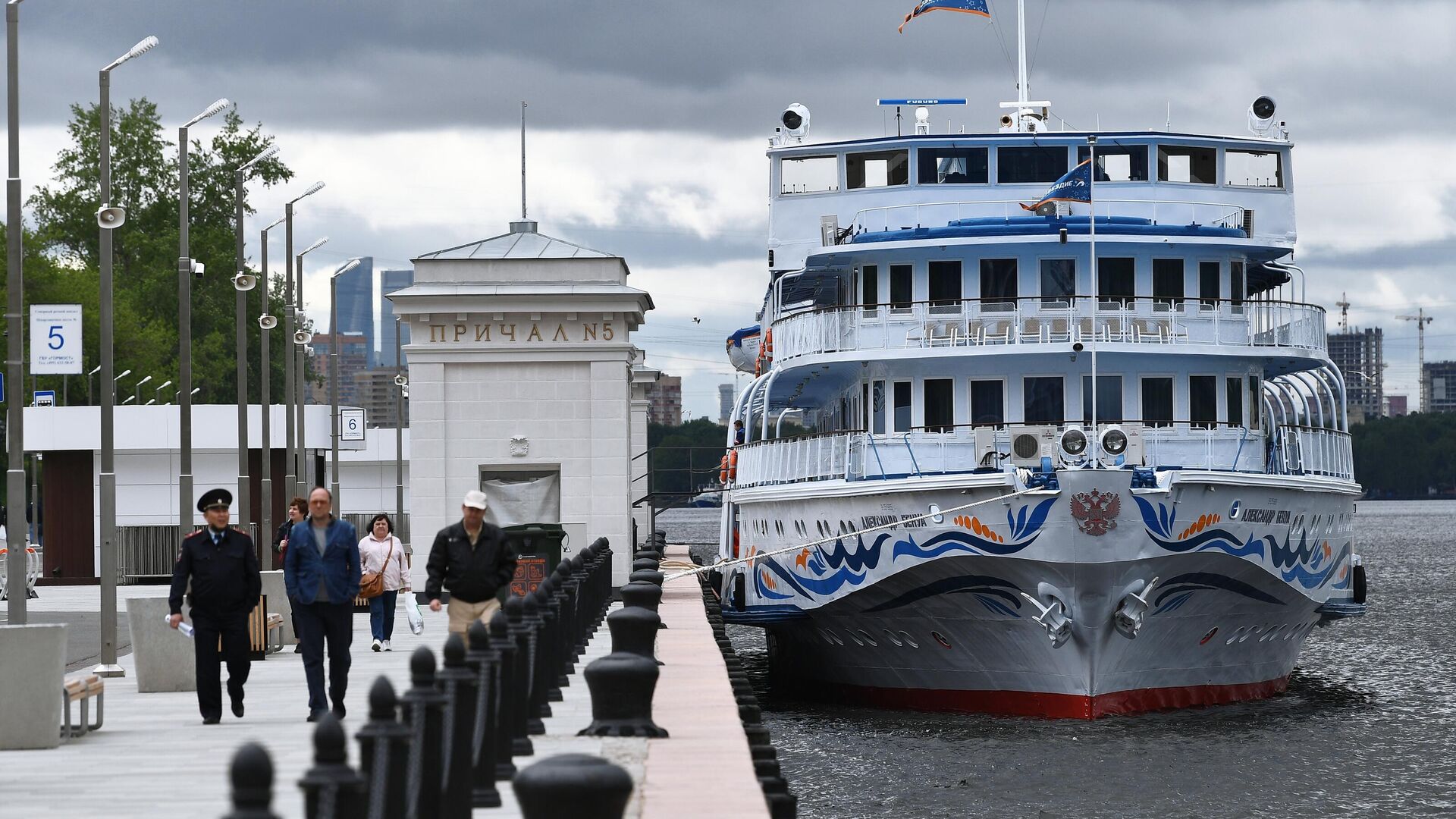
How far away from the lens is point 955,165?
106 feet

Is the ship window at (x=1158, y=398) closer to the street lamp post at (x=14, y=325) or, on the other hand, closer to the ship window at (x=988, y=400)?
the ship window at (x=988, y=400)

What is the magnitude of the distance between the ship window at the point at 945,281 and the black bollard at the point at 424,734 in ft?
72.3

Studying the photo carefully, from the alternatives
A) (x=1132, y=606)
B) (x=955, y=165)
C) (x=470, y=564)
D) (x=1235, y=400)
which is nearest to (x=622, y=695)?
(x=470, y=564)

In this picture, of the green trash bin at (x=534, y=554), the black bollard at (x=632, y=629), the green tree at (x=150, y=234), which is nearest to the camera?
the black bollard at (x=632, y=629)

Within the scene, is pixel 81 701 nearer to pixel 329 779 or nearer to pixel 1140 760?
pixel 329 779

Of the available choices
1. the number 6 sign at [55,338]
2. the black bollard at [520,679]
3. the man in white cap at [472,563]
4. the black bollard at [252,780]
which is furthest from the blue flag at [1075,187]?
the black bollard at [252,780]

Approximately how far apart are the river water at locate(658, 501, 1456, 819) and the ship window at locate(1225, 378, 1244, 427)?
13.7 feet

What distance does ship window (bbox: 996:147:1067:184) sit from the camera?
3200 cm

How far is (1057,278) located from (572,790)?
23.7m

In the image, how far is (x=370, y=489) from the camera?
209 ft

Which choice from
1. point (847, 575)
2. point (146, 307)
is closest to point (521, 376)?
point (847, 575)

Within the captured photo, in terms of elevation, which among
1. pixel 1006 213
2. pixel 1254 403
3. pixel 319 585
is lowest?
pixel 319 585

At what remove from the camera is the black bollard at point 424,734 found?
738cm

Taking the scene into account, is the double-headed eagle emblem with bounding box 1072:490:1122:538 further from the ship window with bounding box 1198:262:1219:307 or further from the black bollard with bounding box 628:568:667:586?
the black bollard with bounding box 628:568:667:586
